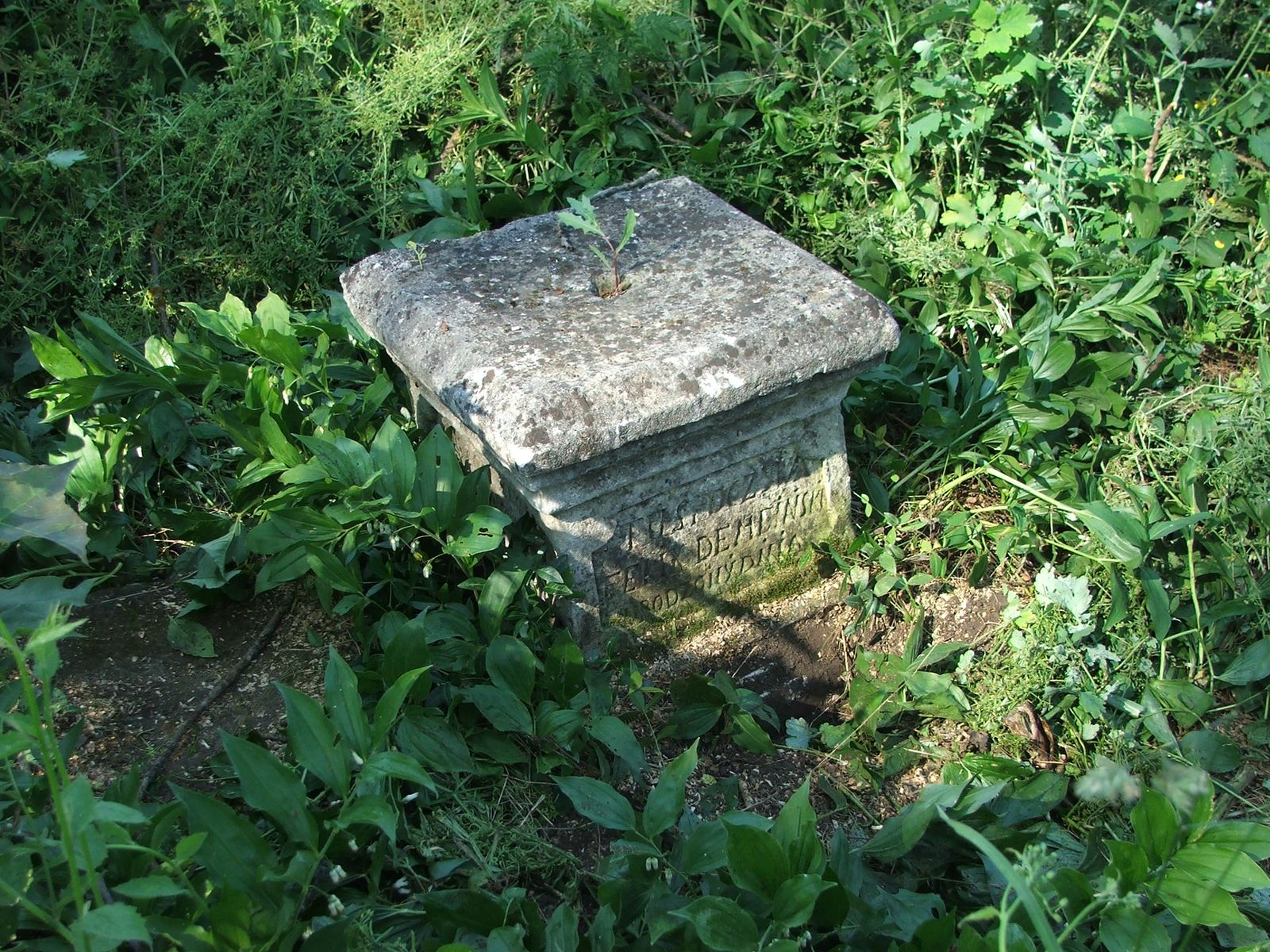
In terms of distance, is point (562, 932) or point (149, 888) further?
point (562, 932)

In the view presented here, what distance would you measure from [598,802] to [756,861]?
0.30 m

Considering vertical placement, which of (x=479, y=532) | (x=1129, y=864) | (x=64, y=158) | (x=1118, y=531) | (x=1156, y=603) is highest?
(x=64, y=158)

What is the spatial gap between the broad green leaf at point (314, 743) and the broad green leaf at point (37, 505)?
23.9 inches

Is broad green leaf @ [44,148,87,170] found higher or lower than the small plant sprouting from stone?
higher

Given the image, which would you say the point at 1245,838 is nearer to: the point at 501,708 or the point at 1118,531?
the point at 1118,531

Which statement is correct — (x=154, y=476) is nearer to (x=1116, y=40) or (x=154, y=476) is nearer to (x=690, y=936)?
(x=690, y=936)

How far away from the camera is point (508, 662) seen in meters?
1.93

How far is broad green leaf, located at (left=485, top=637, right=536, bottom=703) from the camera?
1.92 meters

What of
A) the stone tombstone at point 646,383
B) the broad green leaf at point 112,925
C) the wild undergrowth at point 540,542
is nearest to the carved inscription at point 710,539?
the stone tombstone at point 646,383

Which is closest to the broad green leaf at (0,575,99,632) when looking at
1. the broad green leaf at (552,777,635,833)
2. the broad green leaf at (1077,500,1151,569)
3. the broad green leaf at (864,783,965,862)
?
the broad green leaf at (552,777,635,833)

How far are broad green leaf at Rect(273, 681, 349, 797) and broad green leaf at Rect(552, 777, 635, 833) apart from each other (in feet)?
1.16

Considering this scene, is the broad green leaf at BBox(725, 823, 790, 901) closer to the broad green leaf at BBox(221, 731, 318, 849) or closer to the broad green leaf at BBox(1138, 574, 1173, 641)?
the broad green leaf at BBox(221, 731, 318, 849)

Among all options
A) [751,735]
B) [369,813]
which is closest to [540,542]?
[751,735]

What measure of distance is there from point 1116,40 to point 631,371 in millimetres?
2345
